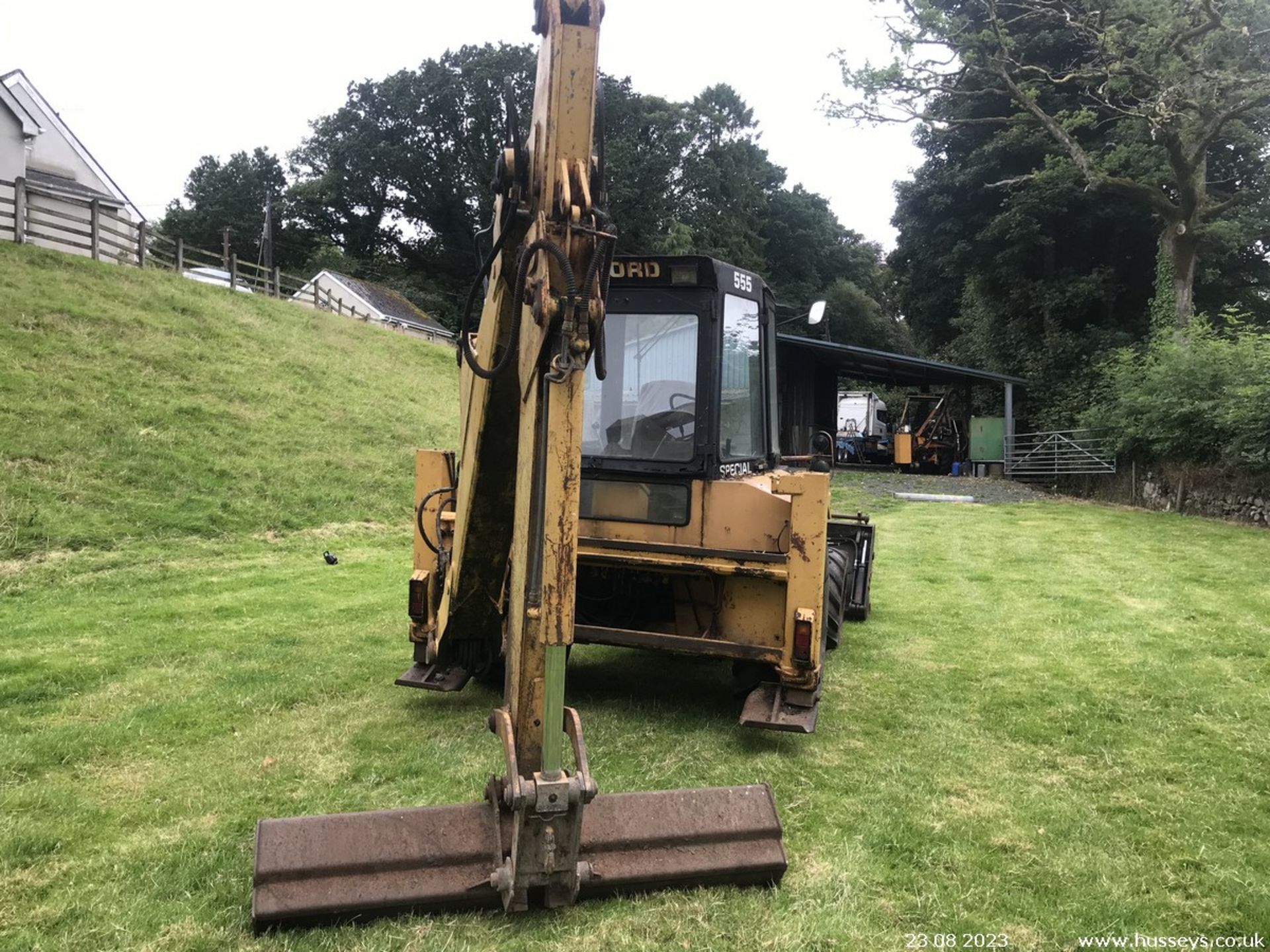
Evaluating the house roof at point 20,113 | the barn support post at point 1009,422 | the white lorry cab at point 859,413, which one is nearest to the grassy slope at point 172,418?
the house roof at point 20,113

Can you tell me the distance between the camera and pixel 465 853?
286 cm

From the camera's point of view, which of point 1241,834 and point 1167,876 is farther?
point 1241,834

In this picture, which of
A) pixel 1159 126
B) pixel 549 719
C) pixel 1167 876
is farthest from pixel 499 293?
pixel 1159 126

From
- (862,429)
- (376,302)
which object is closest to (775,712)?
(862,429)

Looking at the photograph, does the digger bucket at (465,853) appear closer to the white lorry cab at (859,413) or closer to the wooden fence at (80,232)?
the wooden fence at (80,232)

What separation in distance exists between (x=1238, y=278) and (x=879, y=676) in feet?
85.6

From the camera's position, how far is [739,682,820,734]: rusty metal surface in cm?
433

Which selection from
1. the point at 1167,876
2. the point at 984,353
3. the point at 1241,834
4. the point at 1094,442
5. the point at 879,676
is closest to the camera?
the point at 1167,876

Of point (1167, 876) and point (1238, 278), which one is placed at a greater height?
point (1238, 278)

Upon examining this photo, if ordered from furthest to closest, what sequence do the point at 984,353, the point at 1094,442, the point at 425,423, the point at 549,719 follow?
the point at 984,353 < the point at 1094,442 < the point at 425,423 < the point at 549,719

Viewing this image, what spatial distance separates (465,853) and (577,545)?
1107 mm

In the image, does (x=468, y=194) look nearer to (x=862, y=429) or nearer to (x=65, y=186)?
(x=65, y=186)

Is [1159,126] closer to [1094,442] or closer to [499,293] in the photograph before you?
[1094,442]

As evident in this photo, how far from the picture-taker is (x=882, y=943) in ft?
9.09
